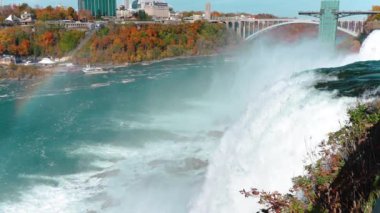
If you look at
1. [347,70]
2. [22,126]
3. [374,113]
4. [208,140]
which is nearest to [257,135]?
[374,113]

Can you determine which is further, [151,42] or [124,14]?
[124,14]

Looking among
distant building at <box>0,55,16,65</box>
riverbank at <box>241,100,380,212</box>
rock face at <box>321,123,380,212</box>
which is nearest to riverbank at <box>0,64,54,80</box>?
distant building at <box>0,55,16,65</box>

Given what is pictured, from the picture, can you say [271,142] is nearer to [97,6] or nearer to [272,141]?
[272,141]

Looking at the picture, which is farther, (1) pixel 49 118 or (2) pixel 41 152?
(1) pixel 49 118

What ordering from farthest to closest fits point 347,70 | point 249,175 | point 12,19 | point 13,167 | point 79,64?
point 12,19 → point 79,64 → point 13,167 → point 347,70 → point 249,175

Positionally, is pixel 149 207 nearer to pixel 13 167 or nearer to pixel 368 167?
pixel 13 167

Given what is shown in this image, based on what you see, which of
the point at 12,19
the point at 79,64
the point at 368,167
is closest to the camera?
the point at 368,167

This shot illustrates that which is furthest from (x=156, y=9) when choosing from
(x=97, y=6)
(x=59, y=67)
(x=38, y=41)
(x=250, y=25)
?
(x=59, y=67)
